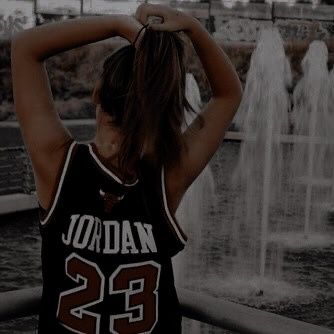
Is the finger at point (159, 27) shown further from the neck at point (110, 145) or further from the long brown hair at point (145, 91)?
the neck at point (110, 145)

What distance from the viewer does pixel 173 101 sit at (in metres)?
1.21

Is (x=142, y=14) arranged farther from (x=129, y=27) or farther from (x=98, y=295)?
(x=98, y=295)

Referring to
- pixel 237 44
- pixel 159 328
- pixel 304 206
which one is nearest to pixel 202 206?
pixel 304 206

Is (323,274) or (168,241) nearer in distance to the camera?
(168,241)

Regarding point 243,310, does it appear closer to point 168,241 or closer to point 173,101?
point 168,241

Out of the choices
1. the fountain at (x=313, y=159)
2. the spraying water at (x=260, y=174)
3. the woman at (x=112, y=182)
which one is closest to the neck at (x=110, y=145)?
the woman at (x=112, y=182)

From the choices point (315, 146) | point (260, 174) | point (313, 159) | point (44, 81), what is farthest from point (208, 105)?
point (315, 146)

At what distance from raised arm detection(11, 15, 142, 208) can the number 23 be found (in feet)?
0.44

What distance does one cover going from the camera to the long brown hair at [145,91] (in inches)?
45.9

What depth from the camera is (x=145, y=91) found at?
1.16 meters

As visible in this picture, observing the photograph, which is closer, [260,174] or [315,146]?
[260,174]

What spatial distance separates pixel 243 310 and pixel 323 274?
5.23 m

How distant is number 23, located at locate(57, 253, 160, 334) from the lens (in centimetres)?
120

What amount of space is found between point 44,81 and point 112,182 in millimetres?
233
